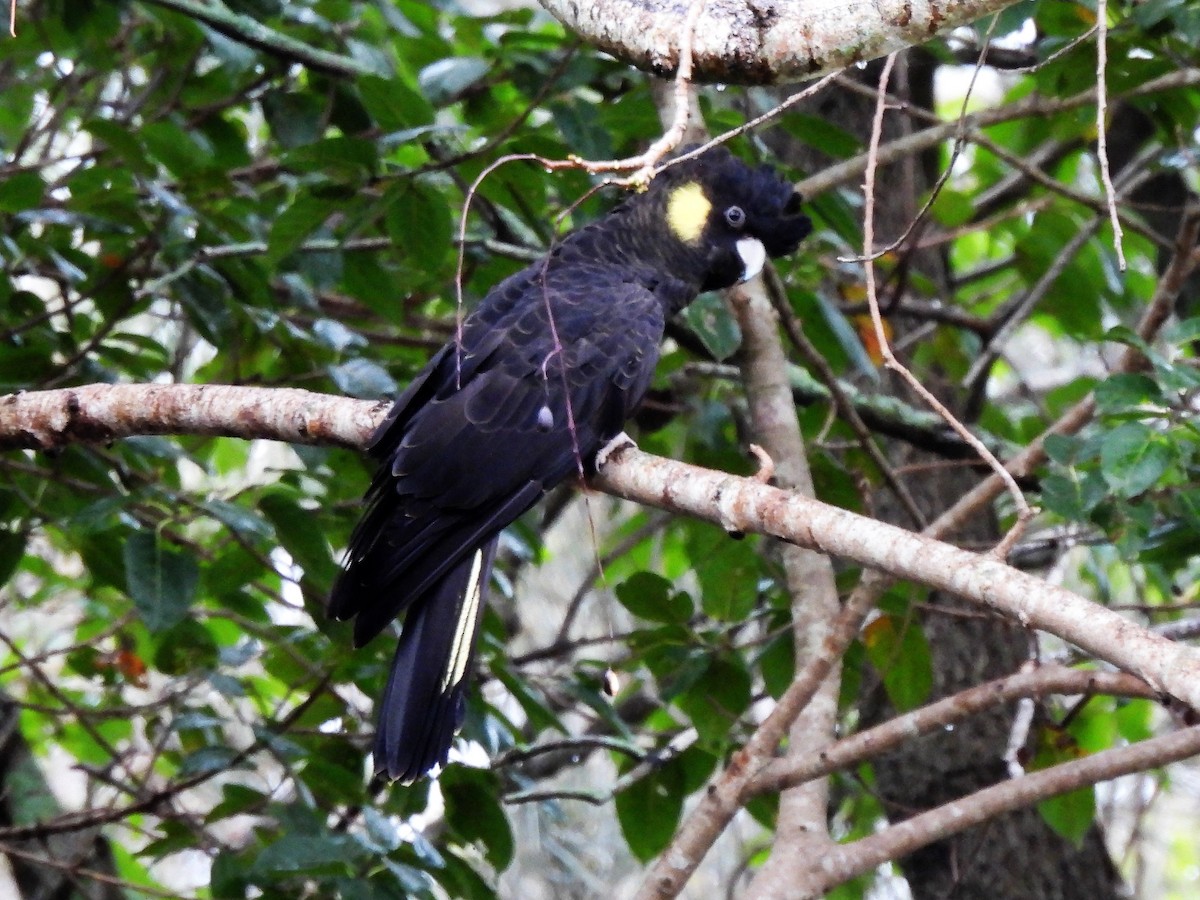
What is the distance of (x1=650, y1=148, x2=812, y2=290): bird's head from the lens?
2.76 metres

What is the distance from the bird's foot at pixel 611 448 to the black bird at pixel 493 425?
0.02m

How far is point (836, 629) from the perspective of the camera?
2078 millimetres

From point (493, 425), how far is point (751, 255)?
0.71 metres

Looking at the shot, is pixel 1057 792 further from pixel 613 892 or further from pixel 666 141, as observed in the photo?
pixel 613 892

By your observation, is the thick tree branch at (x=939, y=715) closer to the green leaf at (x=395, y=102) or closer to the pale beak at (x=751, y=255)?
the pale beak at (x=751, y=255)

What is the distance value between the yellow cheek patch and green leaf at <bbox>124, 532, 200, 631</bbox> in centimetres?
120

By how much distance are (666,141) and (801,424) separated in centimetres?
194

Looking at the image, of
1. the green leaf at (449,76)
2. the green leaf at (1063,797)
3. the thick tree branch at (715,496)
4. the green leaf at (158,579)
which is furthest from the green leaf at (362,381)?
the green leaf at (1063,797)

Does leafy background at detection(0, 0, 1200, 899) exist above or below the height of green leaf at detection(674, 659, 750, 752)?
above

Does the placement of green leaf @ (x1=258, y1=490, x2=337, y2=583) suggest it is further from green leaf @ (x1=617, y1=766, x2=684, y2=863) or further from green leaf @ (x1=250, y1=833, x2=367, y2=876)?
green leaf @ (x1=617, y1=766, x2=684, y2=863)

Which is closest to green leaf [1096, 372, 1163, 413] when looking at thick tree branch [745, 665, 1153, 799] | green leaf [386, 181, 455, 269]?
thick tree branch [745, 665, 1153, 799]

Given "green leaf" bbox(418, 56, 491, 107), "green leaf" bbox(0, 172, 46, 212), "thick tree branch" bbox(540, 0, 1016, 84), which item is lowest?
"thick tree branch" bbox(540, 0, 1016, 84)

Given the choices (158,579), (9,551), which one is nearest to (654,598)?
(158,579)

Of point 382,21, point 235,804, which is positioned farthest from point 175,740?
point 382,21
